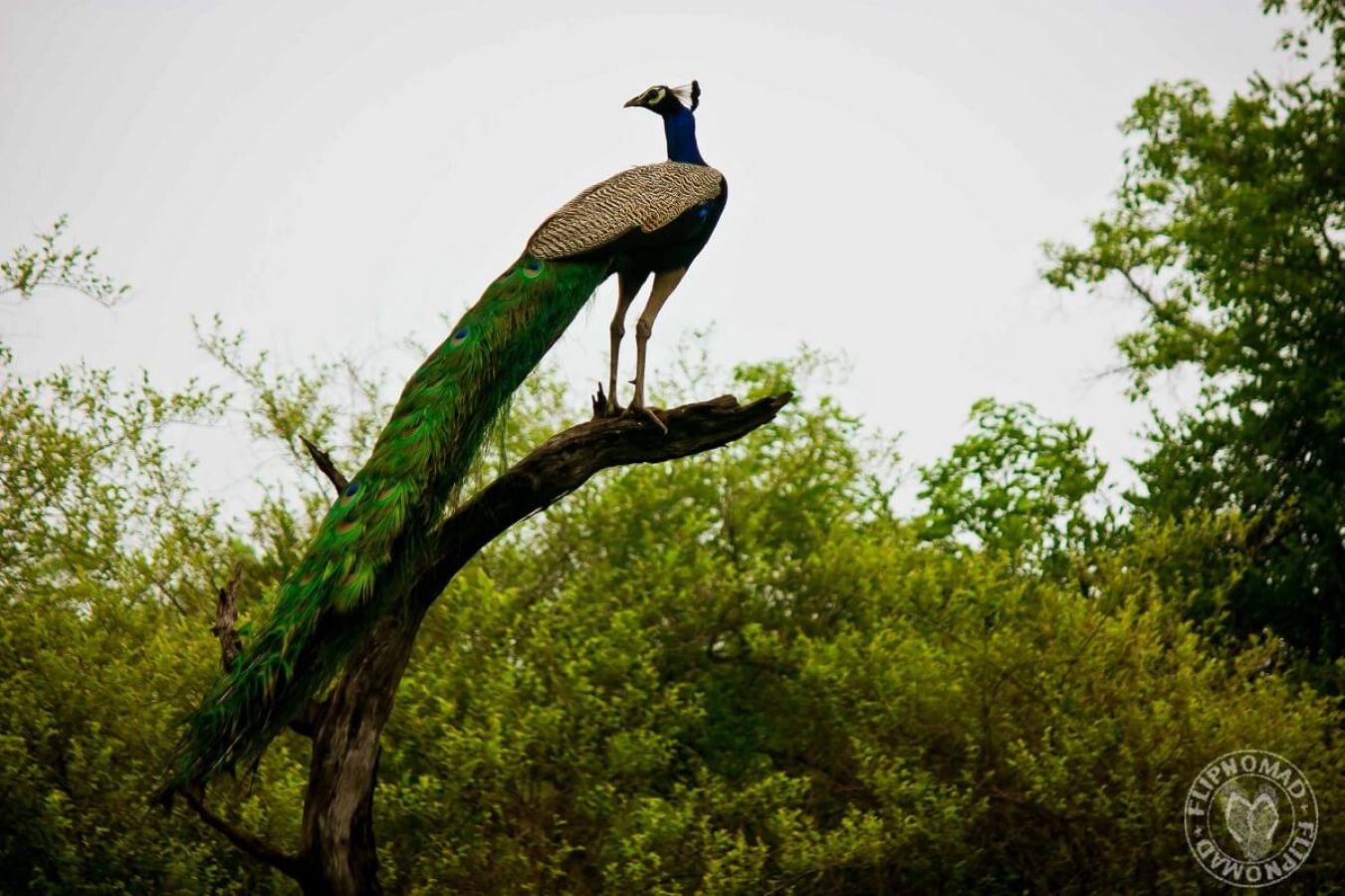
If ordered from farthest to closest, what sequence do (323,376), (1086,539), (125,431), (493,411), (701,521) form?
(1086,539) < (323,376) < (701,521) < (125,431) < (493,411)

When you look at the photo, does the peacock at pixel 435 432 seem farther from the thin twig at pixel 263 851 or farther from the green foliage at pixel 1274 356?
the green foliage at pixel 1274 356

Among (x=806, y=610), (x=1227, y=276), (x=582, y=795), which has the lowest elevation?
(x=582, y=795)

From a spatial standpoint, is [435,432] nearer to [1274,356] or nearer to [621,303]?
[621,303]

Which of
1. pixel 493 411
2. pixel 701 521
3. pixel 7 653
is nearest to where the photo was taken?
pixel 493 411

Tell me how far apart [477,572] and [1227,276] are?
11.1 metres

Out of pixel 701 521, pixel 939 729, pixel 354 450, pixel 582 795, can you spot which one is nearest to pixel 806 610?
pixel 701 521

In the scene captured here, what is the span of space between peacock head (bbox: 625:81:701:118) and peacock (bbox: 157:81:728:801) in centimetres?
51

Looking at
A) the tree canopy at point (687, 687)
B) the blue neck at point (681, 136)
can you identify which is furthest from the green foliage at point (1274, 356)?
the blue neck at point (681, 136)

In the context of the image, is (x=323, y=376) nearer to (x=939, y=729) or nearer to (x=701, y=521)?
(x=701, y=521)

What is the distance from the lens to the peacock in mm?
6703

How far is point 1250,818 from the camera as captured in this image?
1230cm

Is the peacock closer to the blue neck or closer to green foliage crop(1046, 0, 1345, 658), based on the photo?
the blue neck

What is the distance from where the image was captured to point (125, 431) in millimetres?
15094

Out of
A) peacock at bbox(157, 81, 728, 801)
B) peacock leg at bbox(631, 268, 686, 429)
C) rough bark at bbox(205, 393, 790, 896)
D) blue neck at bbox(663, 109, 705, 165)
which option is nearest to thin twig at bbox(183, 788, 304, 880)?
rough bark at bbox(205, 393, 790, 896)
